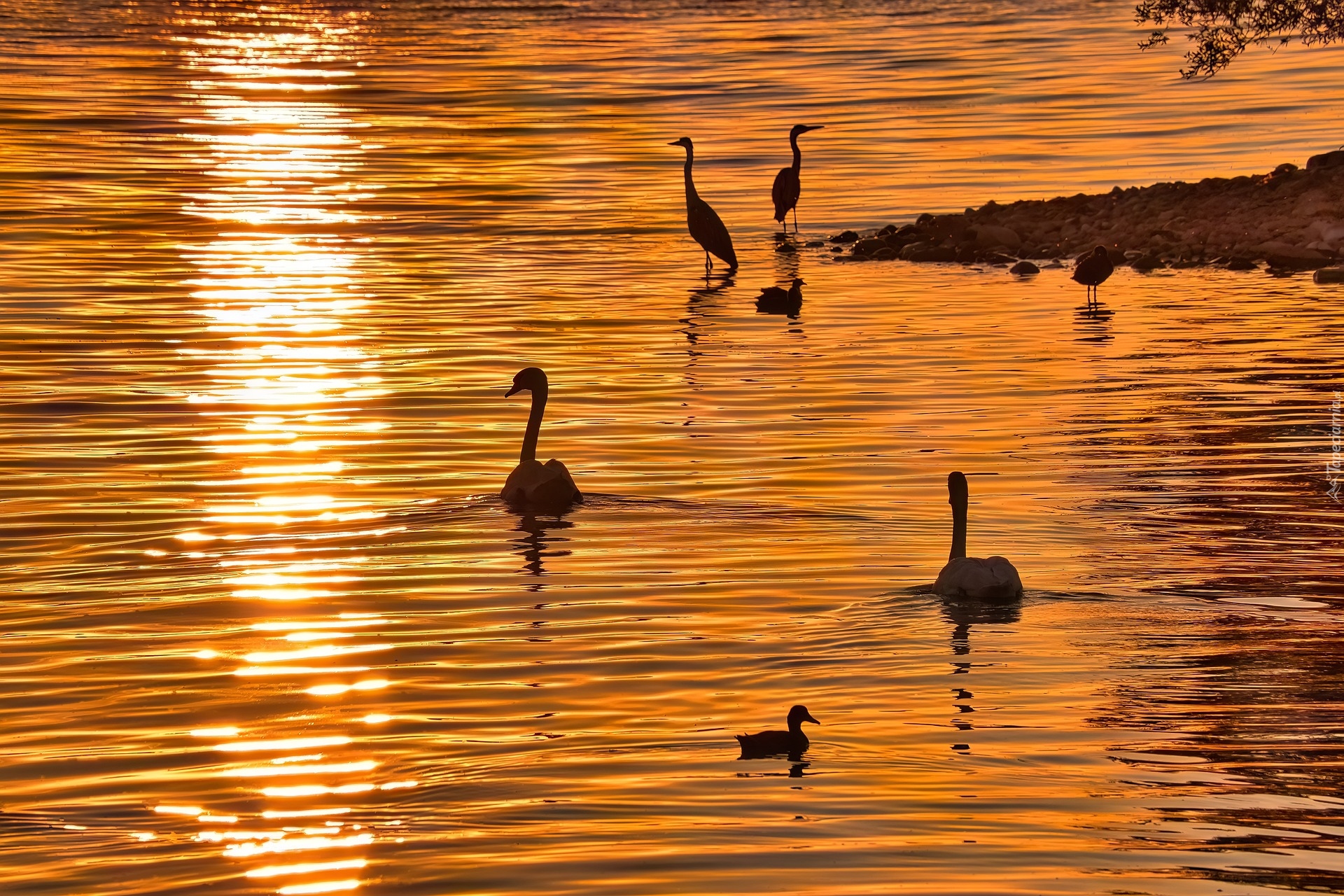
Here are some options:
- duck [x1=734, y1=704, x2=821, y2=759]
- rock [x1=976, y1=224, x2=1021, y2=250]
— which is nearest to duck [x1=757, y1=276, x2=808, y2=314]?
rock [x1=976, y1=224, x2=1021, y2=250]

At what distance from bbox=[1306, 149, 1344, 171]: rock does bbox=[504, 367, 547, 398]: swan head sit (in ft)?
60.2

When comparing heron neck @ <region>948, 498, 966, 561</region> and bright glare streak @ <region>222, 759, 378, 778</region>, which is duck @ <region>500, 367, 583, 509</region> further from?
bright glare streak @ <region>222, 759, 378, 778</region>

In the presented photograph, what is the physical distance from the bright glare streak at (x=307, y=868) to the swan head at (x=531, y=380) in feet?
28.7

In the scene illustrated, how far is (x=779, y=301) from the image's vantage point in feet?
87.1

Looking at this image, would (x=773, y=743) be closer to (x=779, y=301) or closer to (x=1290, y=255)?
(x=779, y=301)

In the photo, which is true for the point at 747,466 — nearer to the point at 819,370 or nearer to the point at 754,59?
the point at 819,370

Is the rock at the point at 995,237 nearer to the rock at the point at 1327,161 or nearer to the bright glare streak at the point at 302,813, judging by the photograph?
the rock at the point at 1327,161

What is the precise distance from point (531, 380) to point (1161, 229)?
53.7 feet

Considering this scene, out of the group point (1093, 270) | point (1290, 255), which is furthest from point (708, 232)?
point (1290, 255)

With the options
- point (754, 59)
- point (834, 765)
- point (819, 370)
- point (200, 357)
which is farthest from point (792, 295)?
point (754, 59)

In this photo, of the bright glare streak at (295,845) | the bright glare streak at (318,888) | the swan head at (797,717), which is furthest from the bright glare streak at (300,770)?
the swan head at (797,717)

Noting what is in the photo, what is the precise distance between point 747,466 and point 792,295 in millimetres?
10373

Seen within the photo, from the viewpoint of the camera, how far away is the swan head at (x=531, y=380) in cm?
1664

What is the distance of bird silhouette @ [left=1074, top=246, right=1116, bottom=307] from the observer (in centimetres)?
2606
